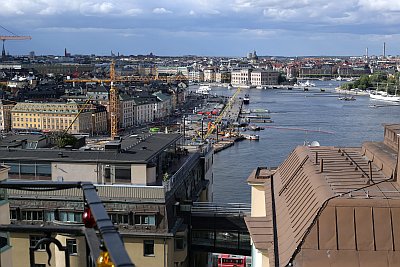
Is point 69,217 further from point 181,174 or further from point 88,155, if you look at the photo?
point 181,174

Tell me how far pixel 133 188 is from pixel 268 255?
127cm

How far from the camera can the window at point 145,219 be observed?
3.77m

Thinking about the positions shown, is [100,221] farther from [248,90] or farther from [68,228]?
[248,90]

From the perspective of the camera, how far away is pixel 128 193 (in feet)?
12.5

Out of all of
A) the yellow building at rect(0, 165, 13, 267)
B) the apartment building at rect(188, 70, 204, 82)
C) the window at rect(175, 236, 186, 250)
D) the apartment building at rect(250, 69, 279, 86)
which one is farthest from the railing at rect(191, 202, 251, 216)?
the apartment building at rect(188, 70, 204, 82)

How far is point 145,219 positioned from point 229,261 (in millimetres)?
1371

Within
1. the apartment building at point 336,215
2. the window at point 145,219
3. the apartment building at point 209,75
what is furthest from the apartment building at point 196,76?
the apartment building at point 336,215

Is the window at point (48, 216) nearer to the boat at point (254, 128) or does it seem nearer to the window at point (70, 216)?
the window at point (70, 216)

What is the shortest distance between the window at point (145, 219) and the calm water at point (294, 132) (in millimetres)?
4647

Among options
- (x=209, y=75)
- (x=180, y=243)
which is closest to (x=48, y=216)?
(x=180, y=243)

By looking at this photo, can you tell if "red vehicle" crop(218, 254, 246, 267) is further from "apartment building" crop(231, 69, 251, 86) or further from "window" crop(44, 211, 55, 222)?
"apartment building" crop(231, 69, 251, 86)

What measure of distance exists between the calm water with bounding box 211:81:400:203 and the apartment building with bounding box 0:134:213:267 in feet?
13.7

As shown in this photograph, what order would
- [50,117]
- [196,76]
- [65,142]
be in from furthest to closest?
[196,76] → [50,117] → [65,142]

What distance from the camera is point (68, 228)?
2.04 ft
